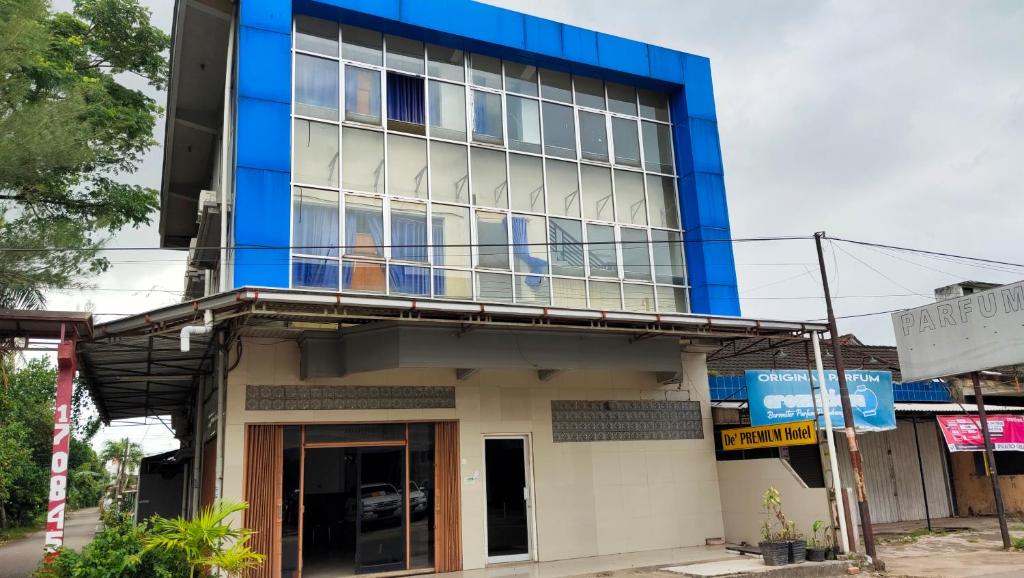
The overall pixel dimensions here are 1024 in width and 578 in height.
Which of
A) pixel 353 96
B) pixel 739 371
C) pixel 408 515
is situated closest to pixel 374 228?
pixel 353 96

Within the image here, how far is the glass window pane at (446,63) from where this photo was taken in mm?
14953

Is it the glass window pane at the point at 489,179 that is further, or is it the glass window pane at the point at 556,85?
the glass window pane at the point at 556,85

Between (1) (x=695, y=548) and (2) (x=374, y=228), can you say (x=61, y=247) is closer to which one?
(2) (x=374, y=228)

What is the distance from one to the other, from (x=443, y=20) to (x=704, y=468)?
35.3ft

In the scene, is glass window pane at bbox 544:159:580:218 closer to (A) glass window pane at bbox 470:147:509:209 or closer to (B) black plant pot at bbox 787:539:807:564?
(A) glass window pane at bbox 470:147:509:209

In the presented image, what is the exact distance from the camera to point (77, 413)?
3922 centimetres

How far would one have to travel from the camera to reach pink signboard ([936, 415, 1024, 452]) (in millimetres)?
18203

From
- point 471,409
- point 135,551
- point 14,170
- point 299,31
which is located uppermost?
point 299,31

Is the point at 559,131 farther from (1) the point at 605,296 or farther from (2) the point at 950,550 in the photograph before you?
(2) the point at 950,550

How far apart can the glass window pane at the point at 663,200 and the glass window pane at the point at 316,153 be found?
699 cm

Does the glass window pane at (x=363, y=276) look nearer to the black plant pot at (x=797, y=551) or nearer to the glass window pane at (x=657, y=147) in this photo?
the glass window pane at (x=657, y=147)

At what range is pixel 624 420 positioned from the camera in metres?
15.6

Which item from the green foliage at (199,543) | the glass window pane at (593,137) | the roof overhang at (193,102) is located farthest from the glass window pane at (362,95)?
the green foliage at (199,543)

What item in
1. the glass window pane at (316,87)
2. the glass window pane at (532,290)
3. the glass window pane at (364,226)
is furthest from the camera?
the glass window pane at (532,290)
